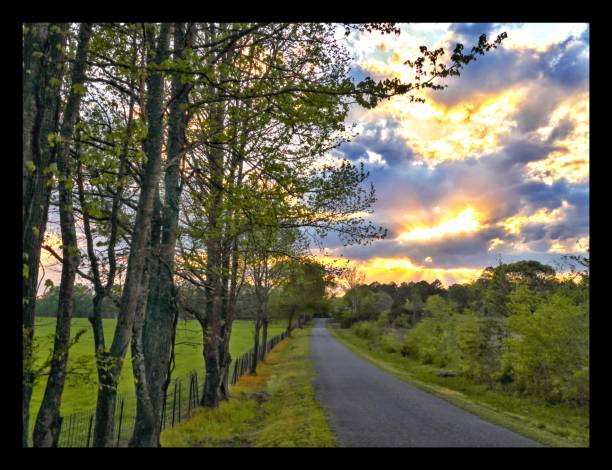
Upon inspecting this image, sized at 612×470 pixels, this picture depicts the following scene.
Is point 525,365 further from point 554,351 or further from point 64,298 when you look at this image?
point 64,298

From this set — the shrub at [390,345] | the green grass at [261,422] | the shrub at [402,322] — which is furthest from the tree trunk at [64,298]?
the shrub at [402,322]

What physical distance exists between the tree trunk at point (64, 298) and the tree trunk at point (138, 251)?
71 cm

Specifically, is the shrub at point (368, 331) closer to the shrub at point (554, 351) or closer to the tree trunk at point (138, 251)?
the shrub at point (554, 351)

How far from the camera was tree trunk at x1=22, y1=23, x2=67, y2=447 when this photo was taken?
16.2 ft

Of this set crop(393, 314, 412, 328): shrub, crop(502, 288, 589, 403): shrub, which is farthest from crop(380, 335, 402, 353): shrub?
crop(502, 288, 589, 403): shrub

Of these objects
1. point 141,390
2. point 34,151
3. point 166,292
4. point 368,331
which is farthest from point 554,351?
point 368,331

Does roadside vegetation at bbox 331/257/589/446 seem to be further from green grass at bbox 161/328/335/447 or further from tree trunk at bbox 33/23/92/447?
tree trunk at bbox 33/23/92/447

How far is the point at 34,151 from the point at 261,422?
508 inches

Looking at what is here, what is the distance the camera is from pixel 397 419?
14.2 meters

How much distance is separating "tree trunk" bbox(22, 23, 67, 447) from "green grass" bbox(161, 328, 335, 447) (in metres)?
7.66

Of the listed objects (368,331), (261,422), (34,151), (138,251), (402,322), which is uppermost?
(34,151)
